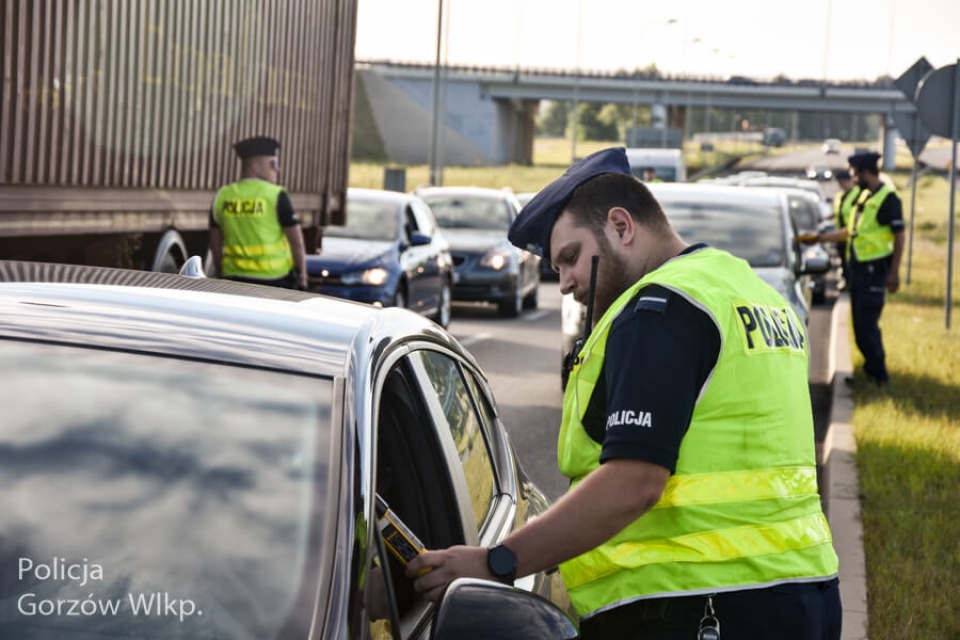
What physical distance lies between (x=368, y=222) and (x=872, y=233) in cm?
588

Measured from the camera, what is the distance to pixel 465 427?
3.76 m

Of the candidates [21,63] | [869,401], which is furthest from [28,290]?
[869,401]

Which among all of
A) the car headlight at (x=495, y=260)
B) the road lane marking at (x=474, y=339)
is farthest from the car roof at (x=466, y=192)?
the road lane marking at (x=474, y=339)

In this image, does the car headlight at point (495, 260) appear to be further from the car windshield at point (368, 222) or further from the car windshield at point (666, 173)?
the car windshield at point (666, 173)

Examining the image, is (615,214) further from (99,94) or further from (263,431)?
(99,94)

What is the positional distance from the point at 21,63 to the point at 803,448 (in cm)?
771

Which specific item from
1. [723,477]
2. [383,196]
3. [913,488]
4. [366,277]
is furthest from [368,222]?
[723,477]

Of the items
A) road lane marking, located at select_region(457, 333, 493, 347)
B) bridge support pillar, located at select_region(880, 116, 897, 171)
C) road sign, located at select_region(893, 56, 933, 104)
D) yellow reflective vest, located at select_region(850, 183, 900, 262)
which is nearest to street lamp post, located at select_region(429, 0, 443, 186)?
road sign, located at select_region(893, 56, 933, 104)

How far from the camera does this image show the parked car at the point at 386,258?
15.4 m

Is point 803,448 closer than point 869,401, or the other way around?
point 803,448

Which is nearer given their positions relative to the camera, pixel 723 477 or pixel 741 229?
pixel 723 477

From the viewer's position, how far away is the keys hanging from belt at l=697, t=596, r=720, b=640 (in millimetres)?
2883

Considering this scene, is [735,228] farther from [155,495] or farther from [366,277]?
[155,495]

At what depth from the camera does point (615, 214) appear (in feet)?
9.88
